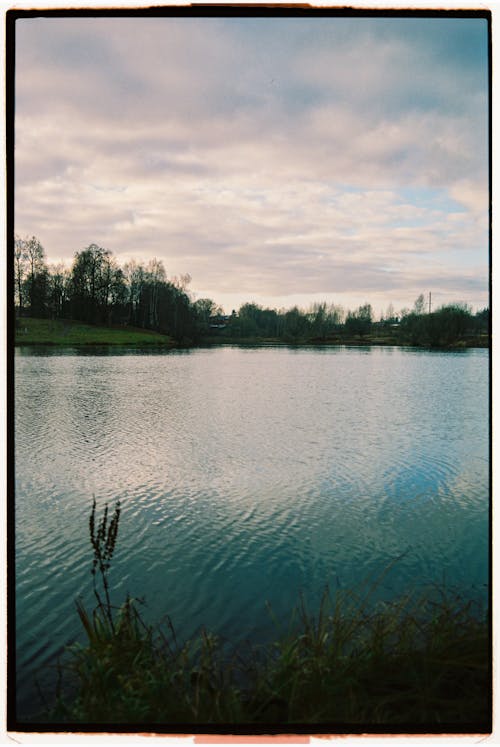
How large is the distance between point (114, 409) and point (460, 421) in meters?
6.95

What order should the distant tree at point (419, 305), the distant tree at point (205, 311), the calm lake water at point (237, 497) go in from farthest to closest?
the distant tree at point (205, 311), the distant tree at point (419, 305), the calm lake water at point (237, 497)

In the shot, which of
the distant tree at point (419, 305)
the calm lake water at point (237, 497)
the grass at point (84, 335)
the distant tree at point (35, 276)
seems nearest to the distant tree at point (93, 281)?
the grass at point (84, 335)

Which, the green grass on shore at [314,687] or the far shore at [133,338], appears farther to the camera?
the far shore at [133,338]

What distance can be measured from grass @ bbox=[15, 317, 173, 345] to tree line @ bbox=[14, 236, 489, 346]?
157mm

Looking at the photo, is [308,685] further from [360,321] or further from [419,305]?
[360,321]

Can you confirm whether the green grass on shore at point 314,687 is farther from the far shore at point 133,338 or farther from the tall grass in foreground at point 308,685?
the far shore at point 133,338

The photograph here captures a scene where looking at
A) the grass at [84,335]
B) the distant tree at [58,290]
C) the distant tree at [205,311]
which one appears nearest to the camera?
the distant tree at [58,290]

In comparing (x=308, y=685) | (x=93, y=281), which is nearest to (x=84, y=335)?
(x=93, y=281)

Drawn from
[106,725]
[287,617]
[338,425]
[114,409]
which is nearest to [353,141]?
[287,617]

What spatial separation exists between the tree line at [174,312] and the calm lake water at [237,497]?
5.55 ft

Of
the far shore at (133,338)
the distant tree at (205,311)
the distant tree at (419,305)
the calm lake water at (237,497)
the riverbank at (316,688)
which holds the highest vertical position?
the distant tree at (205,311)

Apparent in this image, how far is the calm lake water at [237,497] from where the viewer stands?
365 centimetres

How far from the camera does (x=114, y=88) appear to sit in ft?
11.2

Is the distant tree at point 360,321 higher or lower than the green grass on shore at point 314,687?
higher
